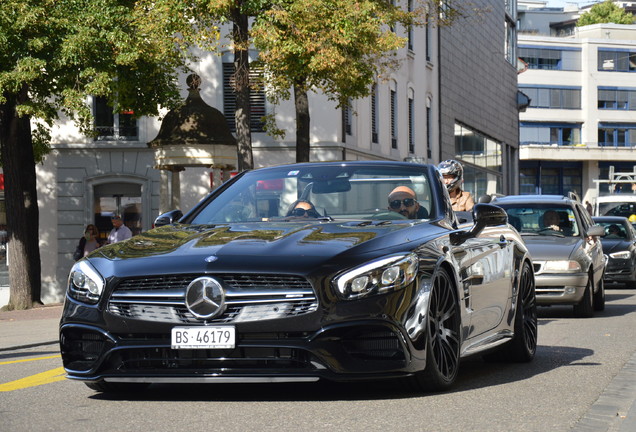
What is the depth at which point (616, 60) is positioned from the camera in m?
115

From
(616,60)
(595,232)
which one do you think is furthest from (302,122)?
(616,60)

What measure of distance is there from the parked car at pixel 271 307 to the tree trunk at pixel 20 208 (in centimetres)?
1744

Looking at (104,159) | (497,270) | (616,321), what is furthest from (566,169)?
(497,270)

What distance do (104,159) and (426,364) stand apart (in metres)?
28.8

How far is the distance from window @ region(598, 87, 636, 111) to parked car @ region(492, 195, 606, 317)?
96926 mm

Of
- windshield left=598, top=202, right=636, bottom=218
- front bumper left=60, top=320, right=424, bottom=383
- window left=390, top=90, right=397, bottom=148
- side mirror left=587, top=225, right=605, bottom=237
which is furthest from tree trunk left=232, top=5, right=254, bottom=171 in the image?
windshield left=598, top=202, right=636, bottom=218

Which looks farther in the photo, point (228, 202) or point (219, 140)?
point (219, 140)

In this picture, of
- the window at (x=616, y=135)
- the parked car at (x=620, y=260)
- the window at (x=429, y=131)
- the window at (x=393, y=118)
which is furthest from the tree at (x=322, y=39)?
the window at (x=616, y=135)

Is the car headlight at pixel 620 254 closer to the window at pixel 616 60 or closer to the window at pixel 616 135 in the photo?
the window at pixel 616 135

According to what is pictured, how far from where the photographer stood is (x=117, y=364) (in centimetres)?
723

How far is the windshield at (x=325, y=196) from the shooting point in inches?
333

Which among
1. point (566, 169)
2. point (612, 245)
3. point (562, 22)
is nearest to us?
point (612, 245)

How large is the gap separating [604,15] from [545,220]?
4651 inches

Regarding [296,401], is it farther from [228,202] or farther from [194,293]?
[228,202]
